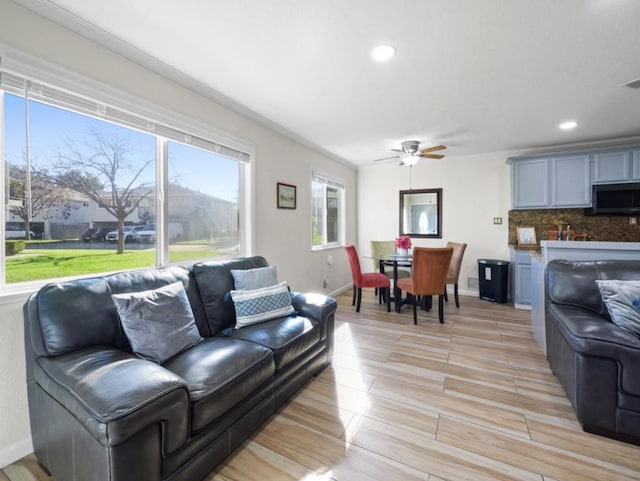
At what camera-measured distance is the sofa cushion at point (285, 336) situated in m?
1.89

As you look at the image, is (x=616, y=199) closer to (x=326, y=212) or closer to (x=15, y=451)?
(x=326, y=212)

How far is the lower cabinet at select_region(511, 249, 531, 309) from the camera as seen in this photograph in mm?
4281

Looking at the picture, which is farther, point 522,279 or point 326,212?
point 326,212

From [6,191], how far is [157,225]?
0.90 metres

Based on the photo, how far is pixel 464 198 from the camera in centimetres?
518

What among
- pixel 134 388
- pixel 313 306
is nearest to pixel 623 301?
pixel 313 306

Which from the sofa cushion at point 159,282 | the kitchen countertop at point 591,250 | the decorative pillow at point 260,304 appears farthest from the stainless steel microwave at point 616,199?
the sofa cushion at point 159,282

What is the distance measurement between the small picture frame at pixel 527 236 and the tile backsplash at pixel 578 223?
0.11 meters

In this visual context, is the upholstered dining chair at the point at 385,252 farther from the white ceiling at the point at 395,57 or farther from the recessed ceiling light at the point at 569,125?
the recessed ceiling light at the point at 569,125

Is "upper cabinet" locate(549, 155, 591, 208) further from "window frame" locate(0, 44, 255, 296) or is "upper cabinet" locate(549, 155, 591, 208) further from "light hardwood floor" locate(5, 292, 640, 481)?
"window frame" locate(0, 44, 255, 296)

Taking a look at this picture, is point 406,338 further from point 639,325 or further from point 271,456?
point 271,456

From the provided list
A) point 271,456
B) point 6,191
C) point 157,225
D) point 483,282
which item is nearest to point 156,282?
point 157,225

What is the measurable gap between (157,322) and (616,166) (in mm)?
5803

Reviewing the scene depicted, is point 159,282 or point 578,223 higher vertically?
point 578,223
